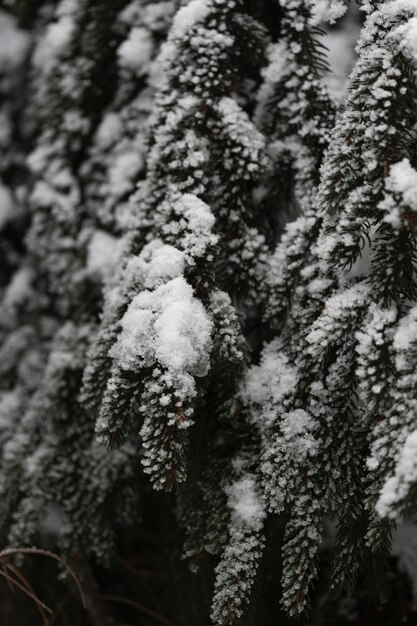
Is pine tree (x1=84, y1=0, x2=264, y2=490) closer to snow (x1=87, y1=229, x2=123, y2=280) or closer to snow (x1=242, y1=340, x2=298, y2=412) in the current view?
snow (x1=242, y1=340, x2=298, y2=412)

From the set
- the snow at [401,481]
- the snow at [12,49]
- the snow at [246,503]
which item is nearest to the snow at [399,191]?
the snow at [401,481]

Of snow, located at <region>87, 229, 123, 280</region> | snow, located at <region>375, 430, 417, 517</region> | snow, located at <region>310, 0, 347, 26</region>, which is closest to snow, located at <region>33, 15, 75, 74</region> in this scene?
snow, located at <region>87, 229, 123, 280</region>

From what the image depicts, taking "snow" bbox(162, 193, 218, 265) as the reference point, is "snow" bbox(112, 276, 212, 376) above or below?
below

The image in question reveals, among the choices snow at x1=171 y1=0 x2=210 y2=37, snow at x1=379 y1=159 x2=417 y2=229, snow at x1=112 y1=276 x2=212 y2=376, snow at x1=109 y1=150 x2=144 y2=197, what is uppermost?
snow at x1=171 y1=0 x2=210 y2=37

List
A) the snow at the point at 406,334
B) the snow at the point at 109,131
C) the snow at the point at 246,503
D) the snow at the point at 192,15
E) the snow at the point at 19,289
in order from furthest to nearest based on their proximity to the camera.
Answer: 1. the snow at the point at 19,289
2. the snow at the point at 109,131
3. the snow at the point at 192,15
4. the snow at the point at 246,503
5. the snow at the point at 406,334

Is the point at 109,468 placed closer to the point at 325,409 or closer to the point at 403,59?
the point at 325,409

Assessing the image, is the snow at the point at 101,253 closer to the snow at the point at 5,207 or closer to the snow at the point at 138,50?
the snow at the point at 138,50

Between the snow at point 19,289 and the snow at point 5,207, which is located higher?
the snow at point 5,207
